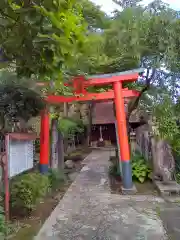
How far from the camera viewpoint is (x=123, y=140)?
7.86m

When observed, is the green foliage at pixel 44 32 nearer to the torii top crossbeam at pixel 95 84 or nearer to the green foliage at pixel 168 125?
the torii top crossbeam at pixel 95 84

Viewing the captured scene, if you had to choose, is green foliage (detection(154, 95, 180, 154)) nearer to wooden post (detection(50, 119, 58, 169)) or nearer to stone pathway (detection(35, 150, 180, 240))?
stone pathway (detection(35, 150, 180, 240))

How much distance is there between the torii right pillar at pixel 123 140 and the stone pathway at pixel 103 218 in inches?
25.4

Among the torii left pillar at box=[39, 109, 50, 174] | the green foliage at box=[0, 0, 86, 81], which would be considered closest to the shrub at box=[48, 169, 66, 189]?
the torii left pillar at box=[39, 109, 50, 174]

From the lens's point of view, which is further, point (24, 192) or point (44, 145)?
point (44, 145)

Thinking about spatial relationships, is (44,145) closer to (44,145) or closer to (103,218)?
(44,145)

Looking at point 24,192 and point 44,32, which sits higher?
point 44,32

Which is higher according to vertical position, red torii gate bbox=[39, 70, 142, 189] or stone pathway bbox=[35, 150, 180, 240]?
red torii gate bbox=[39, 70, 142, 189]

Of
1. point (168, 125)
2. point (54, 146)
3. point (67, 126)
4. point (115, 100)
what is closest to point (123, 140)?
point (115, 100)

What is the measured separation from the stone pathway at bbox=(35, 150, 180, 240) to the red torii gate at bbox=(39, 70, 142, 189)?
36.2 inches

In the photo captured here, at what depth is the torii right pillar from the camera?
7598 mm

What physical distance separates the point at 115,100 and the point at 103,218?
12.5 feet

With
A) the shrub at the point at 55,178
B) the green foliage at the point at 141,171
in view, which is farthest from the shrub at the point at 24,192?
the green foliage at the point at 141,171

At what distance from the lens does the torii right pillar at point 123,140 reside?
7.60 metres
